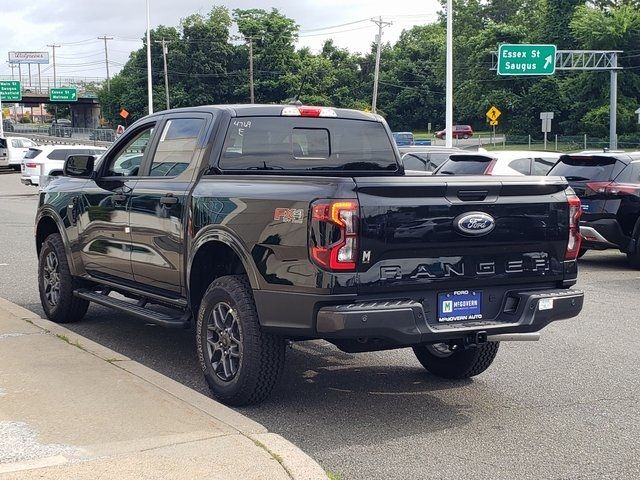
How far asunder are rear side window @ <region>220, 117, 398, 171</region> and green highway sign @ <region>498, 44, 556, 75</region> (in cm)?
3708

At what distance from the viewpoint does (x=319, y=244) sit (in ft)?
16.4

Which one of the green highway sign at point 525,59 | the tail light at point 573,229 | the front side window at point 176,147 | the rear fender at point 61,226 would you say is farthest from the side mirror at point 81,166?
the green highway sign at point 525,59

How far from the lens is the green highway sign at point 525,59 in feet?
139

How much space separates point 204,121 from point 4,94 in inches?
3720

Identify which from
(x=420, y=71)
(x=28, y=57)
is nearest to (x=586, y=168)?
(x=420, y=71)

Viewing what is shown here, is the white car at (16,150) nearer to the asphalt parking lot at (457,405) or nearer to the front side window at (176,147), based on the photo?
the asphalt parking lot at (457,405)

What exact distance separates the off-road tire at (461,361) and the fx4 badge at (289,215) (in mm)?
1774

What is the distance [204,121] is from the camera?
21.3 ft

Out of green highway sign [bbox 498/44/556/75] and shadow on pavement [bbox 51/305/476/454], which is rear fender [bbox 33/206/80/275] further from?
green highway sign [bbox 498/44/556/75]

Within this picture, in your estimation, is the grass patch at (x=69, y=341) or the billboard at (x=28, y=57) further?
the billboard at (x=28, y=57)

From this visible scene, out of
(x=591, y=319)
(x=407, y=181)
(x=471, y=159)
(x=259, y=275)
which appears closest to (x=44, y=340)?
(x=259, y=275)

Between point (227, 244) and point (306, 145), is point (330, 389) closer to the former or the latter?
point (227, 244)

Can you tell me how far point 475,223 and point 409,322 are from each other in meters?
0.77

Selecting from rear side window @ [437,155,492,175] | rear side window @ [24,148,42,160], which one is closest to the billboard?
rear side window @ [24,148,42,160]
